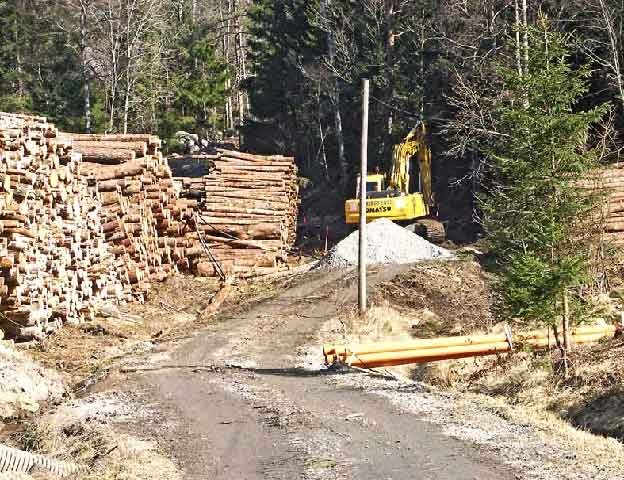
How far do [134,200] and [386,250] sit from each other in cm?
923

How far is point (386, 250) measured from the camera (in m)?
30.6

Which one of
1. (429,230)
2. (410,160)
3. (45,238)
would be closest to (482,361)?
(45,238)

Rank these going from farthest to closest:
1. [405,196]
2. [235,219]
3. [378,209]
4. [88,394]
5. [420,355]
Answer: [405,196]
[378,209]
[235,219]
[420,355]
[88,394]

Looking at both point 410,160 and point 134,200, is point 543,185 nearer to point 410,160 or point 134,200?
point 134,200

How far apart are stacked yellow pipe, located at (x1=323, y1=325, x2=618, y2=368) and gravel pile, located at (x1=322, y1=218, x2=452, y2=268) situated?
495 inches

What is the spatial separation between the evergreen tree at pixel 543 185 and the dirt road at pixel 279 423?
10.3 ft

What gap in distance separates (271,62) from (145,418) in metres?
A: 43.3

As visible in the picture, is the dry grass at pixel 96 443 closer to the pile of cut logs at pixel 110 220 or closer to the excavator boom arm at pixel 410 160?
the pile of cut logs at pixel 110 220

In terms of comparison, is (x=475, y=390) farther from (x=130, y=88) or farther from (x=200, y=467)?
(x=130, y=88)

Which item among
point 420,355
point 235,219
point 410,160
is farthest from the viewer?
point 410,160

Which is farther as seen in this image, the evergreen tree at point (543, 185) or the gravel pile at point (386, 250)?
the gravel pile at point (386, 250)

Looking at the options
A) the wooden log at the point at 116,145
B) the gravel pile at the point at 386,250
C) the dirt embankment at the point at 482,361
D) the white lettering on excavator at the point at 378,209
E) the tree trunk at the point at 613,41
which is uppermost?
the tree trunk at the point at 613,41

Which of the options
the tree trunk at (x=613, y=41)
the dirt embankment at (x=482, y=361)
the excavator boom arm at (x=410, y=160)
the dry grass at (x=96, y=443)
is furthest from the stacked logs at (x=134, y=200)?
the tree trunk at (x=613, y=41)

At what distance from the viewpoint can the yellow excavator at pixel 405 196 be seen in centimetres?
3503
